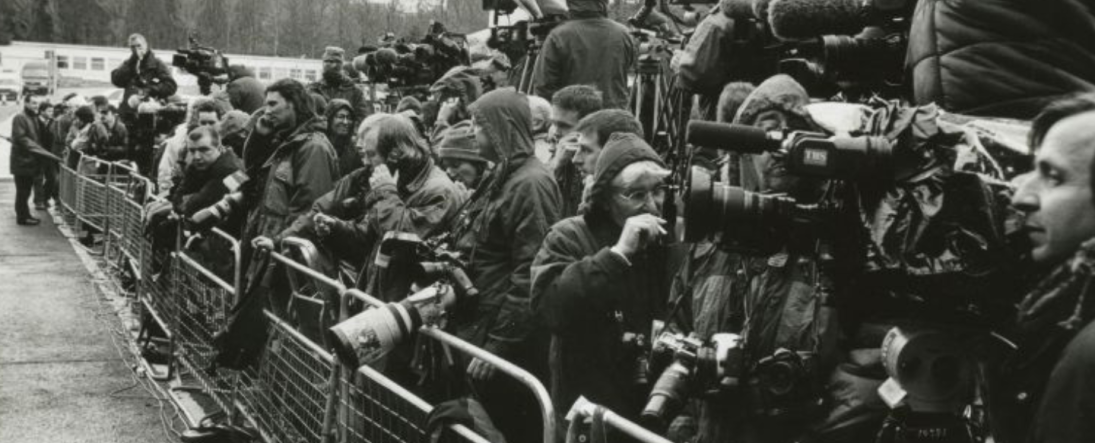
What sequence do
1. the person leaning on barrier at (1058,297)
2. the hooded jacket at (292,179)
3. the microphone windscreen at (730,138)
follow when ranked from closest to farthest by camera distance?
the person leaning on barrier at (1058,297)
the microphone windscreen at (730,138)
the hooded jacket at (292,179)

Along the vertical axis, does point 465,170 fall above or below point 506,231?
above

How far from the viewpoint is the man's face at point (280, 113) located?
7430 millimetres

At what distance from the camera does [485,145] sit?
16.7 ft

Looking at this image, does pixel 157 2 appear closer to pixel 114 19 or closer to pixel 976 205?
pixel 114 19

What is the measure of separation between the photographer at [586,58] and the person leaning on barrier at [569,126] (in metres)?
1.45

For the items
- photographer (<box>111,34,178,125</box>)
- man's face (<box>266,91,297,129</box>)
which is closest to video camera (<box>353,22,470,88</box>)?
man's face (<box>266,91,297,129</box>)

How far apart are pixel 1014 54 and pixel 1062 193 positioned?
31.6 inches

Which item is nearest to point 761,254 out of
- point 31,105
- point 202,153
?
point 202,153

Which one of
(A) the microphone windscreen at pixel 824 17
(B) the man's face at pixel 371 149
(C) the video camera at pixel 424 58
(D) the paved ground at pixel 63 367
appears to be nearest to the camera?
(A) the microphone windscreen at pixel 824 17

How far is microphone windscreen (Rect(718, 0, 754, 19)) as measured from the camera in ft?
15.7

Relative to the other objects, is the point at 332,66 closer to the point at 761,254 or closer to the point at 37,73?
the point at 761,254

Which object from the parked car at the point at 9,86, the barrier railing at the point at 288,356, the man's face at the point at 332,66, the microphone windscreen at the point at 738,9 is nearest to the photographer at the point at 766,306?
the barrier railing at the point at 288,356

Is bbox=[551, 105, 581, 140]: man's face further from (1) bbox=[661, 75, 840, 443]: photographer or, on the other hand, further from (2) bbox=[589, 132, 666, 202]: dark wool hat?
(1) bbox=[661, 75, 840, 443]: photographer

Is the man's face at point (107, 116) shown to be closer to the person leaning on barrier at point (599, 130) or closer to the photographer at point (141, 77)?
the photographer at point (141, 77)
